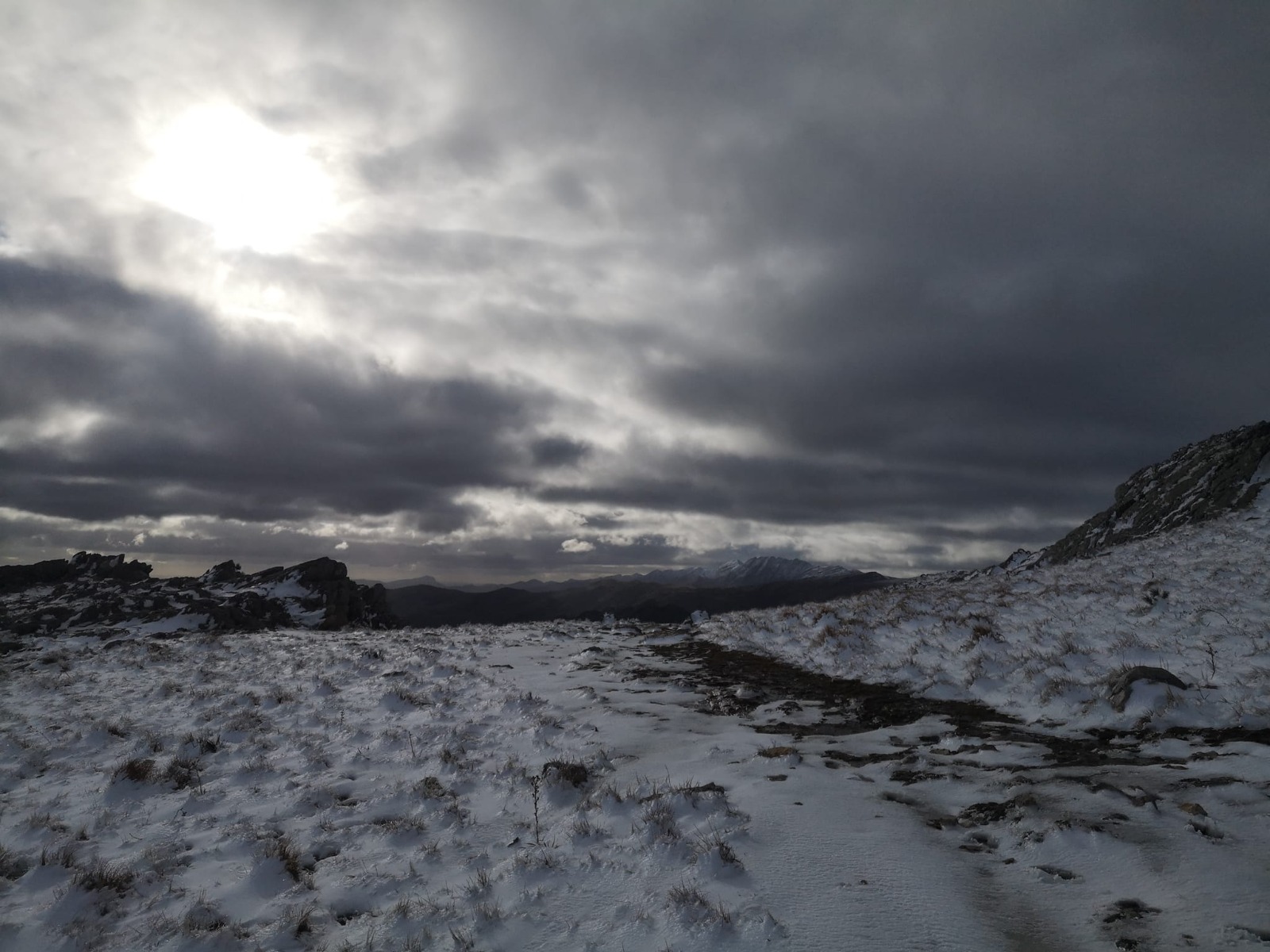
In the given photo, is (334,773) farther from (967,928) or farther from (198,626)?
(198,626)

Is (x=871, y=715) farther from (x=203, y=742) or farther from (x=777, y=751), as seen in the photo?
(x=203, y=742)

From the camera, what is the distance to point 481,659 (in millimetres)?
20125

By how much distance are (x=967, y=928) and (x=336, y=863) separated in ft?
19.6

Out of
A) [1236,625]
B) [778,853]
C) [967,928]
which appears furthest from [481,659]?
[1236,625]

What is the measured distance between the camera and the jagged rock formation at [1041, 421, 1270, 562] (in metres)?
32.7

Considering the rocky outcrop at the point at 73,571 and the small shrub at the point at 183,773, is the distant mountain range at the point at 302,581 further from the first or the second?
the small shrub at the point at 183,773

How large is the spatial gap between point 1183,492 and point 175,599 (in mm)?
70439

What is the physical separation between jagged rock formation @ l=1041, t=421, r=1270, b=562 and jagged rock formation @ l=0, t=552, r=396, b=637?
184 ft

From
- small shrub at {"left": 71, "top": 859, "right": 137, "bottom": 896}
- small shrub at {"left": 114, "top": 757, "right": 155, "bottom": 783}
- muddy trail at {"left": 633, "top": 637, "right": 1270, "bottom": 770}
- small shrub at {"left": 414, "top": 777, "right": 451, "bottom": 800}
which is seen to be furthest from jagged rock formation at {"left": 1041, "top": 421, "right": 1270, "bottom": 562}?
small shrub at {"left": 71, "top": 859, "right": 137, "bottom": 896}

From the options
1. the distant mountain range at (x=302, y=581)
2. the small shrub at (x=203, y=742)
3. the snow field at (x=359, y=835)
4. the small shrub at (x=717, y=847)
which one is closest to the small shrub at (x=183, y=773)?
the snow field at (x=359, y=835)

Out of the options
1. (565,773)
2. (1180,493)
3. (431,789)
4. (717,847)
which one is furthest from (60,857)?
(1180,493)

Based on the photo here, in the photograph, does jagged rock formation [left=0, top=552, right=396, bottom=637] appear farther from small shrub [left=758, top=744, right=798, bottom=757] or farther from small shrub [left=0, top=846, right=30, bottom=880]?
small shrub [left=758, top=744, right=798, bottom=757]

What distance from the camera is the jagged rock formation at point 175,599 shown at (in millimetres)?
42125

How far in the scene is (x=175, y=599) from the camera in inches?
1847
